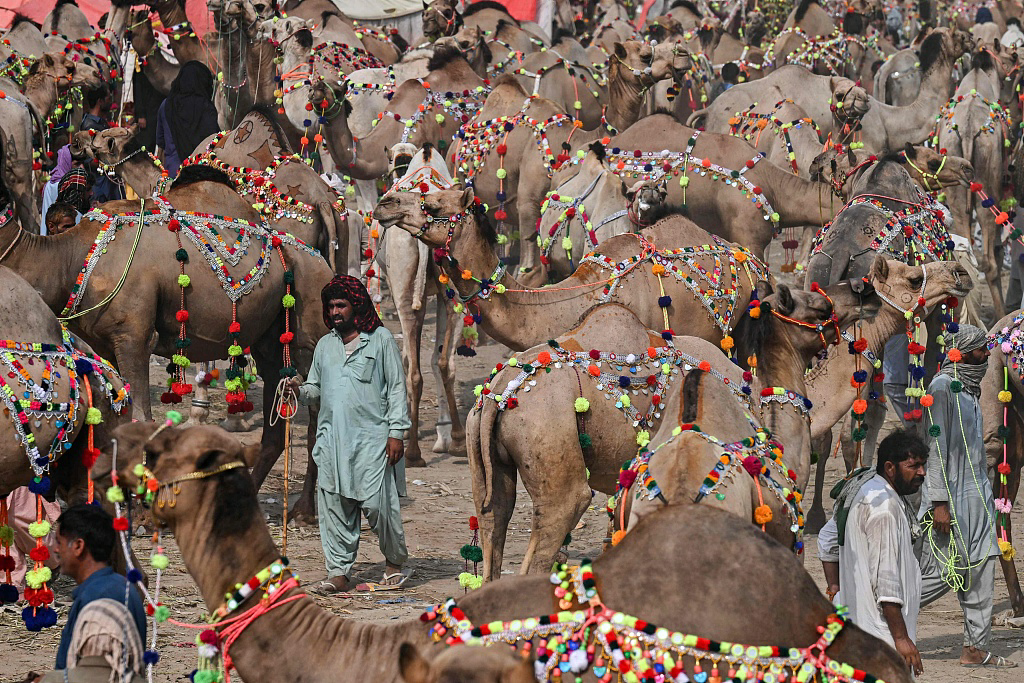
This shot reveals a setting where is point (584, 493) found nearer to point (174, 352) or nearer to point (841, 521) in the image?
point (841, 521)

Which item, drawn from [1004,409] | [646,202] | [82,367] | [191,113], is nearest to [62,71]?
[191,113]

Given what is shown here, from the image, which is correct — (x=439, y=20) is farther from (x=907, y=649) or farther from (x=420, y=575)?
(x=907, y=649)

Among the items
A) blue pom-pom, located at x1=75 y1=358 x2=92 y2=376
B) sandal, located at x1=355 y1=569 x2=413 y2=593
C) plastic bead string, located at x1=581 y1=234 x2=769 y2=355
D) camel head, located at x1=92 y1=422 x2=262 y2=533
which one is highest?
camel head, located at x1=92 y1=422 x2=262 y2=533

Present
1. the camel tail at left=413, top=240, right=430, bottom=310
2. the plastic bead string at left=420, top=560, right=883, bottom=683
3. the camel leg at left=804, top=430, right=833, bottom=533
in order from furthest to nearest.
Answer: the camel tail at left=413, top=240, right=430, bottom=310 < the camel leg at left=804, top=430, right=833, bottom=533 < the plastic bead string at left=420, top=560, right=883, bottom=683

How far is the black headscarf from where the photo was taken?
14.8m

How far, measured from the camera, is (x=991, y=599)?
7715 millimetres

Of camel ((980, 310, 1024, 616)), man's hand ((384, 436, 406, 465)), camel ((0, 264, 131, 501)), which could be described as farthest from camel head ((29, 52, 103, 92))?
camel ((980, 310, 1024, 616))

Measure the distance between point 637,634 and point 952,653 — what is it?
13.9 feet

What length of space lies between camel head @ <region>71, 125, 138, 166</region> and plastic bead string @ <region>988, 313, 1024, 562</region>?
6.87 meters

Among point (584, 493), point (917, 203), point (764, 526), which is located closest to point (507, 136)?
point (917, 203)

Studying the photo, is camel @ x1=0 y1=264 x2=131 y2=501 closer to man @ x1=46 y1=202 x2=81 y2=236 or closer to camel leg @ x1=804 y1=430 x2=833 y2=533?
man @ x1=46 y1=202 x2=81 y2=236

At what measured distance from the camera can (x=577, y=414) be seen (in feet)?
23.1

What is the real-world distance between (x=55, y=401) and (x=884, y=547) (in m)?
3.74

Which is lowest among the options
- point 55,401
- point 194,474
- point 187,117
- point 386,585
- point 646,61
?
point 386,585
